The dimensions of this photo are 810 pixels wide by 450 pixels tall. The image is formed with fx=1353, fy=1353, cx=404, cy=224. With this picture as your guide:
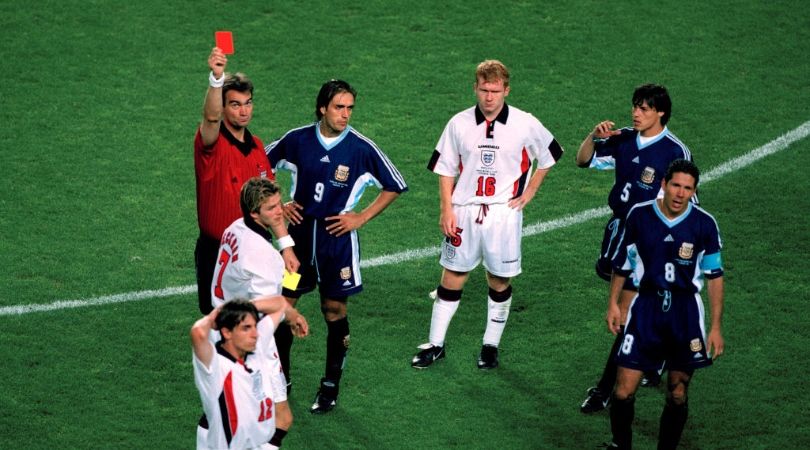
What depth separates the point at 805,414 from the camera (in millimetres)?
8625

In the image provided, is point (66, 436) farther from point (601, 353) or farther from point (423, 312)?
point (601, 353)

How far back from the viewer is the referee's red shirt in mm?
8117

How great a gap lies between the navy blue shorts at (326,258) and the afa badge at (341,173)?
30 cm

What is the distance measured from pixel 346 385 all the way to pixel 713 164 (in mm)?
4969

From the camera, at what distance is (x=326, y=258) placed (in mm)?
8781

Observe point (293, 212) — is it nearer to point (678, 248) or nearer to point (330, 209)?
point (330, 209)

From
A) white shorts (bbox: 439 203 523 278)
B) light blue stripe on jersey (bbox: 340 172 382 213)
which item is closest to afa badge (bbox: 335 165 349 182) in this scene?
light blue stripe on jersey (bbox: 340 172 382 213)

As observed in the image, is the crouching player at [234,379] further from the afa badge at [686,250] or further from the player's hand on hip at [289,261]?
the afa badge at [686,250]

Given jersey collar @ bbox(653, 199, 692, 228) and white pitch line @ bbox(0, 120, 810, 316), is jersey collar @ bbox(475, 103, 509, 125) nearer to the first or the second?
jersey collar @ bbox(653, 199, 692, 228)

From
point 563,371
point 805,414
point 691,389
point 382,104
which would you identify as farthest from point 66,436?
point 382,104

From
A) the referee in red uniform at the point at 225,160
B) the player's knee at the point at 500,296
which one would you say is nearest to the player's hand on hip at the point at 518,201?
the player's knee at the point at 500,296

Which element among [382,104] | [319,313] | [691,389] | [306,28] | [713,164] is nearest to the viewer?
[691,389]

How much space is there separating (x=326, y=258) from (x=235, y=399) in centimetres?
→ 227

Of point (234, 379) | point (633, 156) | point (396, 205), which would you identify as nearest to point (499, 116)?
point (633, 156)
